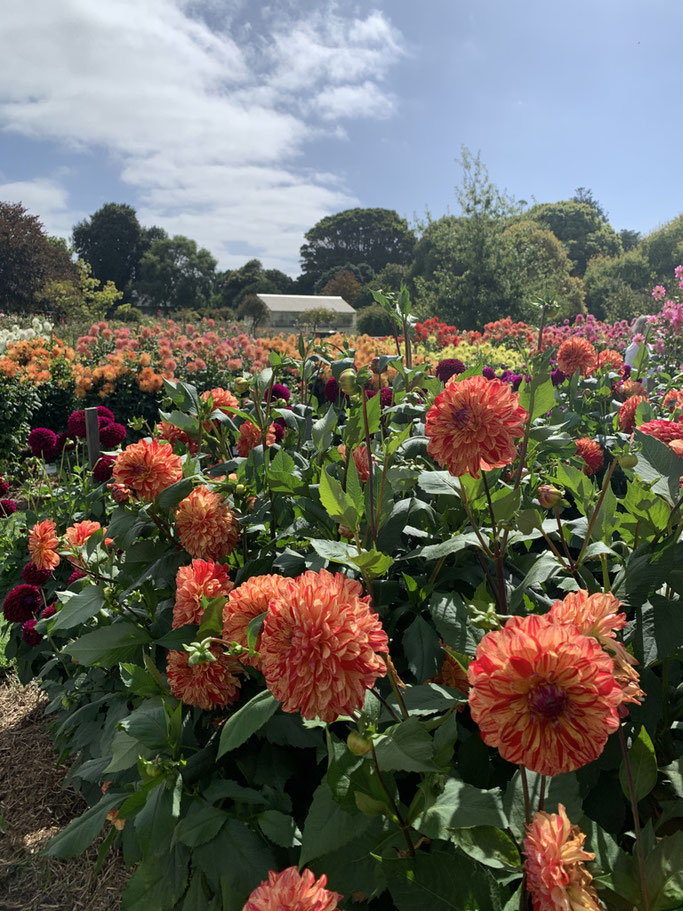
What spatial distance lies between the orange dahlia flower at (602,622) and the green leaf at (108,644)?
29.8 inches

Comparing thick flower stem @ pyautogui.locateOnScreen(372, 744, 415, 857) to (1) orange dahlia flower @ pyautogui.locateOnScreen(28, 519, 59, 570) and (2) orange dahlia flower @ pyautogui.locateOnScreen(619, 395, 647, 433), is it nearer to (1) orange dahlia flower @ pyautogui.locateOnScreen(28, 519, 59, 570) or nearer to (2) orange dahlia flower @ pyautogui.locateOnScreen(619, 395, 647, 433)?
(2) orange dahlia flower @ pyautogui.locateOnScreen(619, 395, 647, 433)

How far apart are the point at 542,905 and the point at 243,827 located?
0.42 metres

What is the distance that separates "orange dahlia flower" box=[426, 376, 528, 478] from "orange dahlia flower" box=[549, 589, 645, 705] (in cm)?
23

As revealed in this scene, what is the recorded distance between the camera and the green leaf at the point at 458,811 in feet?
1.93

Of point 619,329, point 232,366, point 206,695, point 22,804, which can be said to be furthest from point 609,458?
point 619,329

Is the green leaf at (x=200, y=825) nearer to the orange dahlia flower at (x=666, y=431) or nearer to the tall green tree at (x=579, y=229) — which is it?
the orange dahlia flower at (x=666, y=431)

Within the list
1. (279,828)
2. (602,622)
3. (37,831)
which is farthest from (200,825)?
(37,831)

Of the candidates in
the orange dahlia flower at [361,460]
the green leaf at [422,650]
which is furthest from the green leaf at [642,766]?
the orange dahlia flower at [361,460]

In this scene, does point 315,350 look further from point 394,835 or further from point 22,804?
point 22,804

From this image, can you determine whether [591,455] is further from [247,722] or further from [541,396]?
[247,722]

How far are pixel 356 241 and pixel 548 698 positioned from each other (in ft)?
184

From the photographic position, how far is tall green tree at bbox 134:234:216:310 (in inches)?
1820

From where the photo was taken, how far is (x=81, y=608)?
1102 mm

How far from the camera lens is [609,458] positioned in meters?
1.80
